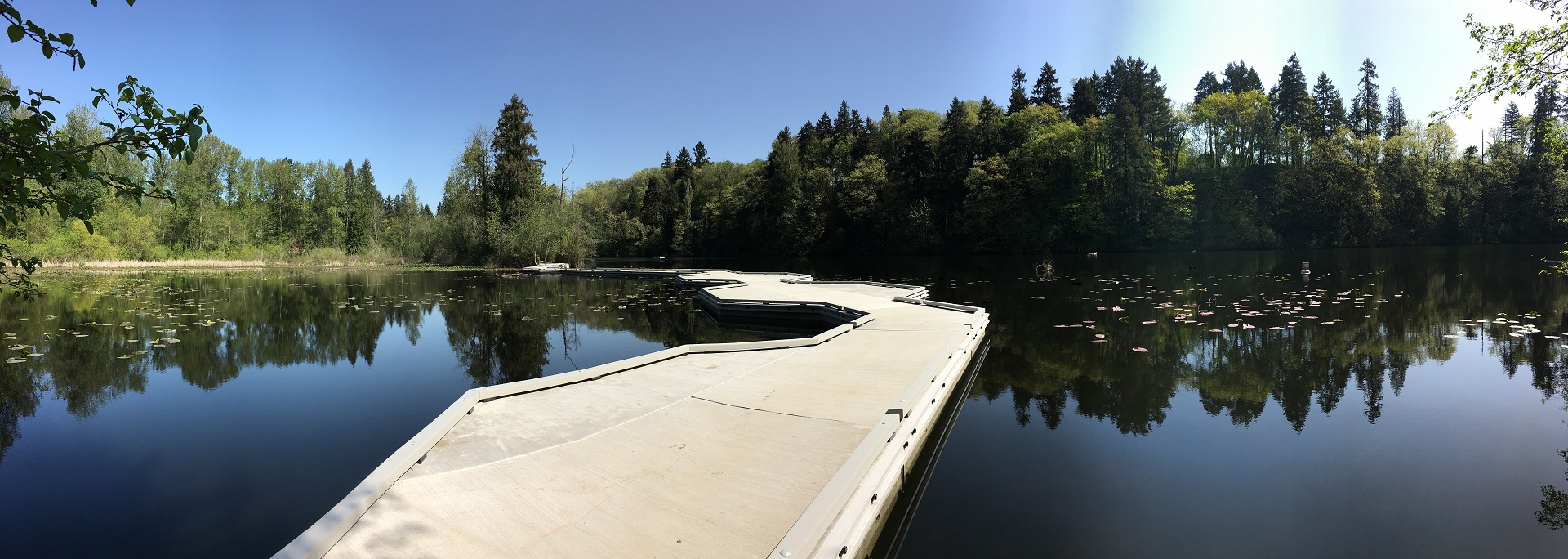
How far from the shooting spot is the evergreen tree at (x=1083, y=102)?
166 ft

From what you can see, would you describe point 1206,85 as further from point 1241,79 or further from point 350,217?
point 350,217

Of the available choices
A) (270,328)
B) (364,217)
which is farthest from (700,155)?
(270,328)

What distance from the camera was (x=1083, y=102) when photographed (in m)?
50.9

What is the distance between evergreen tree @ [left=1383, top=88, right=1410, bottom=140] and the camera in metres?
54.9

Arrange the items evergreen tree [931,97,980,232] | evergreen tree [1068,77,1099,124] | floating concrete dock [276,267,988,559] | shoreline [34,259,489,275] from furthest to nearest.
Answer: evergreen tree [1068,77,1099,124] → evergreen tree [931,97,980,232] → shoreline [34,259,489,275] → floating concrete dock [276,267,988,559]

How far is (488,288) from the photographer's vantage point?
22.2m

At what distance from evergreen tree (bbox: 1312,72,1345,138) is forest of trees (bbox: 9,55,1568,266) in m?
0.25

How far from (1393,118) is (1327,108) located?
8.57 metres

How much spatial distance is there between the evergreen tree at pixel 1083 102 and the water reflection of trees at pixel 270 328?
42.9 m

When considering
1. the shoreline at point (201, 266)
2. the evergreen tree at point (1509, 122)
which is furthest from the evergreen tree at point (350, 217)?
the evergreen tree at point (1509, 122)

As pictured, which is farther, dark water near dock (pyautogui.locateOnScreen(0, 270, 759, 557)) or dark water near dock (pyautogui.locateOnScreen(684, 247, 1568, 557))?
dark water near dock (pyautogui.locateOnScreen(0, 270, 759, 557))

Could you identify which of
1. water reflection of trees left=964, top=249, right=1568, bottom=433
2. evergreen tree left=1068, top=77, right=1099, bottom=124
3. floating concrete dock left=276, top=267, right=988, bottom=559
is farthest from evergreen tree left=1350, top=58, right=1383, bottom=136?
floating concrete dock left=276, top=267, right=988, bottom=559

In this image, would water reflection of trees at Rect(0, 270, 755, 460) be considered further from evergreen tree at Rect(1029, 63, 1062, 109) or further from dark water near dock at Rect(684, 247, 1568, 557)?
evergreen tree at Rect(1029, 63, 1062, 109)

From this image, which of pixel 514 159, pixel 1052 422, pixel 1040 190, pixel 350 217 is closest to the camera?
pixel 1052 422
